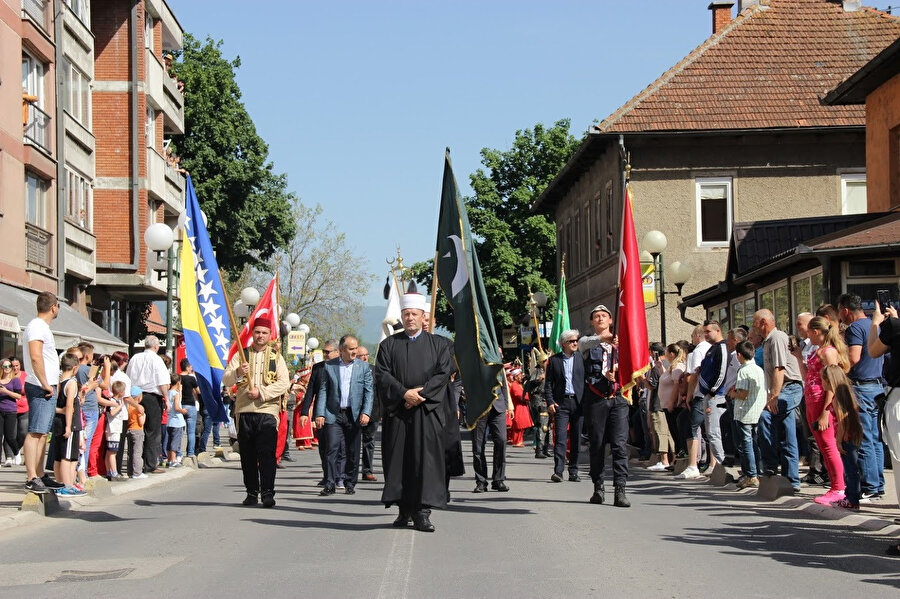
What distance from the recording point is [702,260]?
122 ft

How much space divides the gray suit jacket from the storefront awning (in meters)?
9.79

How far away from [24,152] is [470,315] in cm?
2041

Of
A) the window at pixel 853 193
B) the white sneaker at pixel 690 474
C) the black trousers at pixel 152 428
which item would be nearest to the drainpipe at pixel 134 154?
the black trousers at pixel 152 428

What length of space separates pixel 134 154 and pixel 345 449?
82.0 ft

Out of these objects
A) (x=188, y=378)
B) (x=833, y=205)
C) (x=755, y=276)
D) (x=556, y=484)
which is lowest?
(x=556, y=484)

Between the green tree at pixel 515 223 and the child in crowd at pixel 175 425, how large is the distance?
3959 centimetres

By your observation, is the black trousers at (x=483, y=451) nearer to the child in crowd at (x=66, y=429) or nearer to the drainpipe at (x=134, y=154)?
the child in crowd at (x=66, y=429)

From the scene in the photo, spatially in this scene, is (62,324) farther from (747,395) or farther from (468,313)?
(747,395)

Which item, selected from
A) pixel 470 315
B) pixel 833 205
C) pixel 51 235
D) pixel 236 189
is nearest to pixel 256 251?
pixel 236 189

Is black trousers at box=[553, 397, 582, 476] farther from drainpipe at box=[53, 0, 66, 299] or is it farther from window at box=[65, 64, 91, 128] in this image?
window at box=[65, 64, 91, 128]

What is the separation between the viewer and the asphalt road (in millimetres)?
8359

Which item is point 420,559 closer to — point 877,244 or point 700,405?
point 700,405

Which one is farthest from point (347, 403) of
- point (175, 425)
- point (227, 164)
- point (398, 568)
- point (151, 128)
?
point (227, 164)

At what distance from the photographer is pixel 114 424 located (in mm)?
17734
